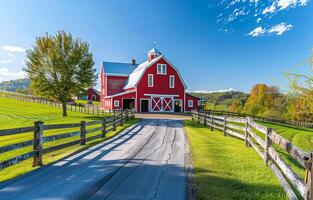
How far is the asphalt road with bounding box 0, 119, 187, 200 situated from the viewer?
441cm

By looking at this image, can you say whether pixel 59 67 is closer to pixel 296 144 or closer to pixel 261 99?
pixel 296 144

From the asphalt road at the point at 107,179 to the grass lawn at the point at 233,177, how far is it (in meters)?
0.48

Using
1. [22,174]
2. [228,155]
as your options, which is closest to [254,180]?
[228,155]

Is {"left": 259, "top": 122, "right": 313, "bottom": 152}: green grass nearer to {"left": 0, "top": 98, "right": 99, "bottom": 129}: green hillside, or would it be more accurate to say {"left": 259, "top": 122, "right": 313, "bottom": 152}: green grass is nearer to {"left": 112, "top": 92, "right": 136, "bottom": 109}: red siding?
{"left": 112, "top": 92, "right": 136, "bottom": 109}: red siding

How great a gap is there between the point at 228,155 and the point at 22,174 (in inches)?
239

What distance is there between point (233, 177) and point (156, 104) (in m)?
30.2

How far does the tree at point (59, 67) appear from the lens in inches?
1060

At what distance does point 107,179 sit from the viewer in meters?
5.29

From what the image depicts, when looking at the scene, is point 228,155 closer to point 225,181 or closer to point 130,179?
point 225,181

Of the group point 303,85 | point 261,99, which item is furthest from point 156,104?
point 261,99

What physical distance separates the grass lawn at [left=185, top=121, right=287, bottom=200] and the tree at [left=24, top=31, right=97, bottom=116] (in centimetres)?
2332

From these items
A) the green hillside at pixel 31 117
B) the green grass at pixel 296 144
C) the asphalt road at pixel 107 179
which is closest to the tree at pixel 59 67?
the green hillside at pixel 31 117

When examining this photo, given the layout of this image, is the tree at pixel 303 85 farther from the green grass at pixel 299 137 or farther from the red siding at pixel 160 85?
the red siding at pixel 160 85

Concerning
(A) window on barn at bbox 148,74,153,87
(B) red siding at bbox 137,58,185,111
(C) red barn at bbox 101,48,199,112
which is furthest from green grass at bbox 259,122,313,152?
(A) window on barn at bbox 148,74,153,87
